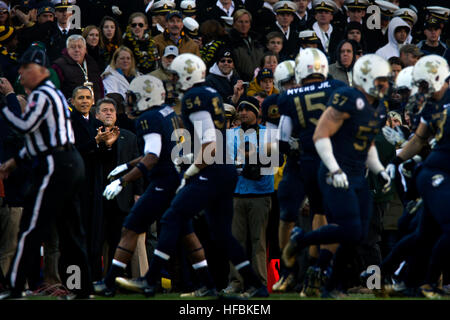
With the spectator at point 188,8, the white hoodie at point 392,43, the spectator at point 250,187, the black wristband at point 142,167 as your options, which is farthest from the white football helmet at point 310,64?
the spectator at point 188,8

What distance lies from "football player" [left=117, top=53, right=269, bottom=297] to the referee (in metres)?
0.85

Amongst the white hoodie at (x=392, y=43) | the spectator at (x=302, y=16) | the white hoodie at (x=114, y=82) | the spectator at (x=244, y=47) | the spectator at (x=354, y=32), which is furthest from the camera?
the spectator at (x=302, y=16)

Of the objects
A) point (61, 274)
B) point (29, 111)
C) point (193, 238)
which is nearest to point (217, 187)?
point (193, 238)

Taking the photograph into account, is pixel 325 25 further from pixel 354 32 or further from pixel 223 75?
pixel 223 75

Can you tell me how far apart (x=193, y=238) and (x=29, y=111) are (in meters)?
2.30

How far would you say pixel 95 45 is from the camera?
1338 centimetres

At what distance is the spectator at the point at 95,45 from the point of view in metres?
13.3

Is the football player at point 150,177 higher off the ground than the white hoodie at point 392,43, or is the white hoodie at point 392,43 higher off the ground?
the white hoodie at point 392,43

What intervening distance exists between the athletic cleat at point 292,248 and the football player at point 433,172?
1186 mm

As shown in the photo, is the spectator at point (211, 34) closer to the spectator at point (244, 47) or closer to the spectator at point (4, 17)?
the spectator at point (244, 47)

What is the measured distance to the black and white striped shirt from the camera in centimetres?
817

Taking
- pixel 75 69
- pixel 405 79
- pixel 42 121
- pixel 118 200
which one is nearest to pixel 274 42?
pixel 75 69

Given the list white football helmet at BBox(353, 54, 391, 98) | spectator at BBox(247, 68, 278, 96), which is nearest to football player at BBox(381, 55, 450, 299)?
white football helmet at BBox(353, 54, 391, 98)

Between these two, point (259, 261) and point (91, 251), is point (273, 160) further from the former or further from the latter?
point (91, 251)
